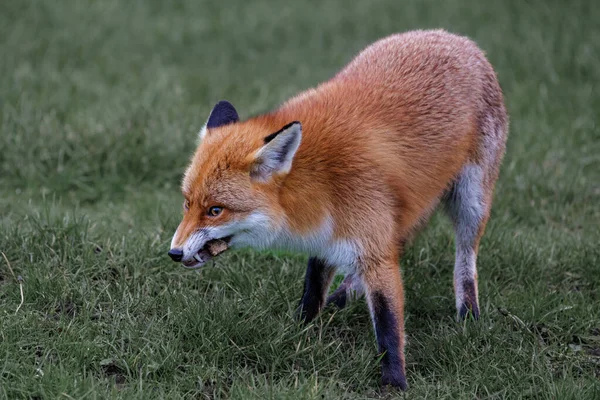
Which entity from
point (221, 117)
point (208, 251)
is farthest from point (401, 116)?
point (208, 251)

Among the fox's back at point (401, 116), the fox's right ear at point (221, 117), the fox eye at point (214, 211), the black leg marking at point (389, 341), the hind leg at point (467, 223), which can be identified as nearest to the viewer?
the fox eye at point (214, 211)

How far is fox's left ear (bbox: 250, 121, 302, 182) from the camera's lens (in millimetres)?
4254

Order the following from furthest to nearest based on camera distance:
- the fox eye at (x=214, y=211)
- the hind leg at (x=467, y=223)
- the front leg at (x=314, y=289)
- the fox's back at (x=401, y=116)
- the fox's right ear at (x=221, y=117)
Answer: the hind leg at (x=467, y=223) → the front leg at (x=314, y=289) → the fox's right ear at (x=221, y=117) → the fox's back at (x=401, y=116) → the fox eye at (x=214, y=211)

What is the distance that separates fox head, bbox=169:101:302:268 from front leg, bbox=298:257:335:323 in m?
0.68

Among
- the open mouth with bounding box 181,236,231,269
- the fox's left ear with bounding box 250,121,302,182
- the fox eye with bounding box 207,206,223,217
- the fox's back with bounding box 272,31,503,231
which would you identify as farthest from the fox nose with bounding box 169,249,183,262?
the fox's back with bounding box 272,31,503,231

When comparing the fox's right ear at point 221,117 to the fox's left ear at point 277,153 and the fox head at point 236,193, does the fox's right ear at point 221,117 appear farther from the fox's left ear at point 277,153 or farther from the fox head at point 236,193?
the fox's left ear at point 277,153

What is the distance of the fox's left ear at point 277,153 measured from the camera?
425cm

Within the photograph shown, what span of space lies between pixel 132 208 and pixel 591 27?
7133mm

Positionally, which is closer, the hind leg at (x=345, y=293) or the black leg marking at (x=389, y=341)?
the black leg marking at (x=389, y=341)

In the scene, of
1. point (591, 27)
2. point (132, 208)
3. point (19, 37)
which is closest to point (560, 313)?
point (132, 208)

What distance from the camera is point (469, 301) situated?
215 inches

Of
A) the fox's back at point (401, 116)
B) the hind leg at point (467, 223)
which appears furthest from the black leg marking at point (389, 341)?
the hind leg at point (467, 223)

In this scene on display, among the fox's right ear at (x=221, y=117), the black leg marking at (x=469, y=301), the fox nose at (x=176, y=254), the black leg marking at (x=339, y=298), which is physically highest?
the fox's right ear at (x=221, y=117)

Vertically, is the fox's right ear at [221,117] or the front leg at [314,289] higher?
the fox's right ear at [221,117]
